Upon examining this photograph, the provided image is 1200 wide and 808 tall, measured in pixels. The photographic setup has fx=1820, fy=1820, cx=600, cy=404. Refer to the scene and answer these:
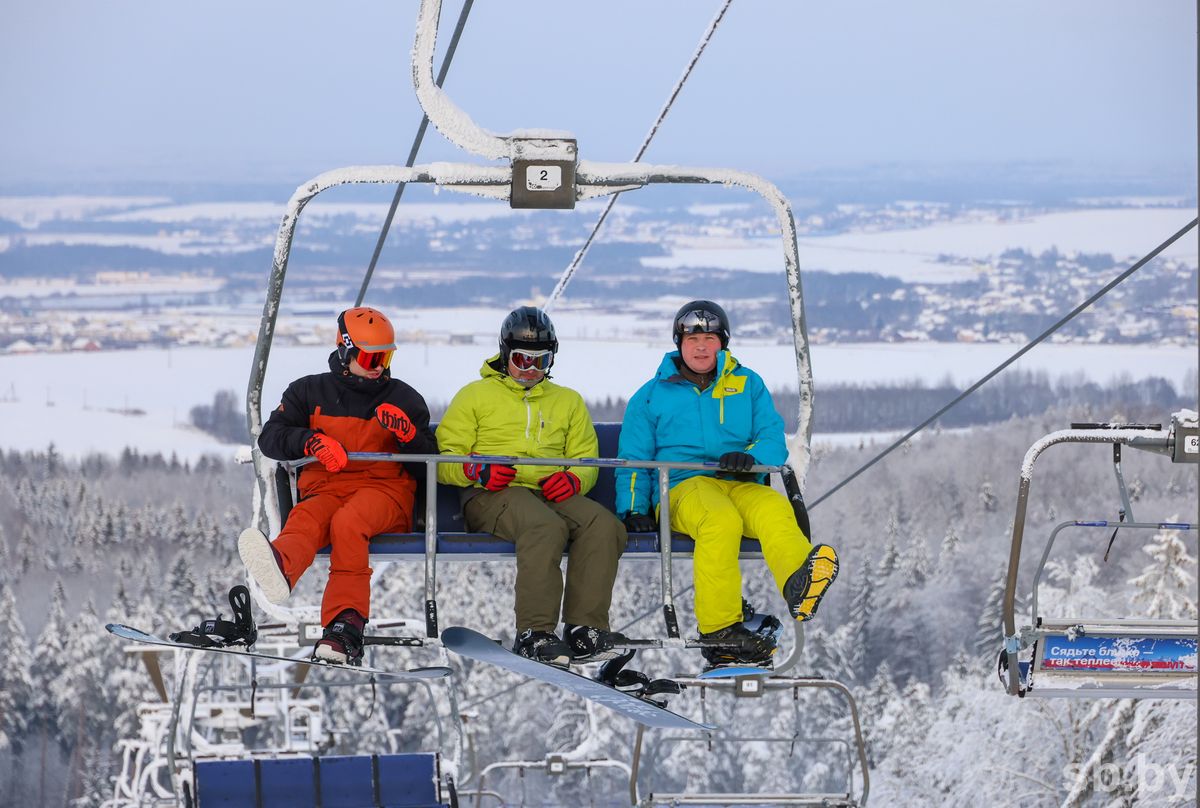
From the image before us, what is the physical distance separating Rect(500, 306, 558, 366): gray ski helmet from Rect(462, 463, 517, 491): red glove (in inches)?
15.3

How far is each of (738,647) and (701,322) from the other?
3.78 ft

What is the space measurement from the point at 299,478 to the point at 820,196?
74427 millimetres

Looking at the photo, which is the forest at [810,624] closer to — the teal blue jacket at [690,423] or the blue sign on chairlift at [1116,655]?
the blue sign on chairlift at [1116,655]

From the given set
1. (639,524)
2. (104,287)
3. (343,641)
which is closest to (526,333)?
(639,524)

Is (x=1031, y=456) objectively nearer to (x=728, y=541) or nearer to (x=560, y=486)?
(x=728, y=541)

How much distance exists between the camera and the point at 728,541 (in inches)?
221

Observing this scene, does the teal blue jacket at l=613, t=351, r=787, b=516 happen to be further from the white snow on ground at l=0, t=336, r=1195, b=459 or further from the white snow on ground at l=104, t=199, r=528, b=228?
the white snow on ground at l=104, t=199, r=528, b=228

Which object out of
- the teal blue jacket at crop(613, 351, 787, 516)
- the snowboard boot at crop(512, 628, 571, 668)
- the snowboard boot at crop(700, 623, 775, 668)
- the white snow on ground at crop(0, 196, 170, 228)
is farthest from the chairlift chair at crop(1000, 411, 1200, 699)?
the white snow on ground at crop(0, 196, 170, 228)

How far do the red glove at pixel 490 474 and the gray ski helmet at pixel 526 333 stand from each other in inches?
15.3

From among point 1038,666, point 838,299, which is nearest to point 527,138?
point 1038,666

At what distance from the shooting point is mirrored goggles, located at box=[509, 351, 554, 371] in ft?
19.7

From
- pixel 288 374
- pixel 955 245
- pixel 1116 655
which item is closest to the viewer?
pixel 1116 655

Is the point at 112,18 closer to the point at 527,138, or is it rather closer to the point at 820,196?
the point at 820,196

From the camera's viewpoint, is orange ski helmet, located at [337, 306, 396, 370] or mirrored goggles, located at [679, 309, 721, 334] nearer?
orange ski helmet, located at [337, 306, 396, 370]
